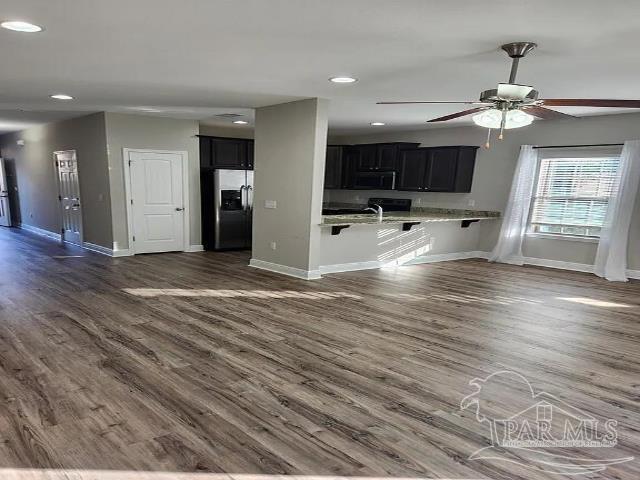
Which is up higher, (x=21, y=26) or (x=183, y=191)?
(x=21, y=26)

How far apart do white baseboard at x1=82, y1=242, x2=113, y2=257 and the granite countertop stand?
3854 mm

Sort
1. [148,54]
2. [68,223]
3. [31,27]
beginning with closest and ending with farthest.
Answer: [31,27], [148,54], [68,223]

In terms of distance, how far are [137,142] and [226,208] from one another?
6.12ft

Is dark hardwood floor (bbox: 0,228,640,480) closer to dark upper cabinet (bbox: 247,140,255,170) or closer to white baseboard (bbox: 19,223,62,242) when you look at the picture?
dark upper cabinet (bbox: 247,140,255,170)

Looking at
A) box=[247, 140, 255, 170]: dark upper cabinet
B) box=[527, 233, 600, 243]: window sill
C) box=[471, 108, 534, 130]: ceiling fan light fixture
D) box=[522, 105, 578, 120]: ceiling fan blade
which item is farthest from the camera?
box=[247, 140, 255, 170]: dark upper cabinet

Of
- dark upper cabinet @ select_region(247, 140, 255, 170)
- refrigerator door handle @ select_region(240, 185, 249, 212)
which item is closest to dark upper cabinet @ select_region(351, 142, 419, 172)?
dark upper cabinet @ select_region(247, 140, 255, 170)

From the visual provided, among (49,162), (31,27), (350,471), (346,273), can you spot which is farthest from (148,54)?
(49,162)

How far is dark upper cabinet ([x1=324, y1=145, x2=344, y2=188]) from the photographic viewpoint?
907 centimetres

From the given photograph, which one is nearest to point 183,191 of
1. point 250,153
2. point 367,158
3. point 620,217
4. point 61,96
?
point 250,153

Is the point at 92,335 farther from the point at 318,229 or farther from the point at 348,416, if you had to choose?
the point at 318,229

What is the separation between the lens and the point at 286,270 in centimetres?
589

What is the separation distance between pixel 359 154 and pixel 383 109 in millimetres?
3020

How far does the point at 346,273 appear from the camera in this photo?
6090mm

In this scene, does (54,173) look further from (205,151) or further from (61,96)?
(61,96)
